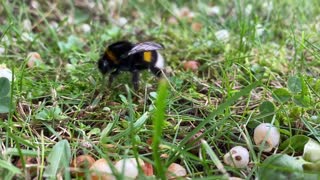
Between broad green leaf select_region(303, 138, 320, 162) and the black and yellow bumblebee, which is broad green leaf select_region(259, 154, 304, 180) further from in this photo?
the black and yellow bumblebee

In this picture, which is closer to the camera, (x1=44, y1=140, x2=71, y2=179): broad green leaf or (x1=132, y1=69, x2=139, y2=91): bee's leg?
(x1=44, y1=140, x2=71, y2=179): broad green leaf

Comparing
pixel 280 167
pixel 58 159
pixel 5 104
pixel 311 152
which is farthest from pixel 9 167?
pixel 311 152

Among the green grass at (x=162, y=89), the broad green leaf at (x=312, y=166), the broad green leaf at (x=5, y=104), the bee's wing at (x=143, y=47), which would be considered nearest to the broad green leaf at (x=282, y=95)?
the green grass at (x=162, y=89)

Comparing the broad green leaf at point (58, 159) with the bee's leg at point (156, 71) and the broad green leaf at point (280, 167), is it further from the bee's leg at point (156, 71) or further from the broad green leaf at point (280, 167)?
the bee's leg at point (156, 71)

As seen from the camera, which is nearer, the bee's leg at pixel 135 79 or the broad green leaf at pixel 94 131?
the broad green leaf at pixel 94 131

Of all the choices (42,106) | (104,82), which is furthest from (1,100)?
(104,82)

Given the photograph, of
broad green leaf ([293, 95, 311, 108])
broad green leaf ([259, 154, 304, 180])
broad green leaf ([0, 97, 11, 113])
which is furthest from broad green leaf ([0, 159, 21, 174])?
broad green leaf ([293, 95, 311, 108])

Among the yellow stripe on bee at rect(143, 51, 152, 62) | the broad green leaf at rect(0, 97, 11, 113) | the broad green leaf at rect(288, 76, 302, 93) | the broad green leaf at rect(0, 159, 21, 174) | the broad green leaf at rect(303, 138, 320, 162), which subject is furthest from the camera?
the yellow stripe on bee at rect(143, 51, 152, 62)

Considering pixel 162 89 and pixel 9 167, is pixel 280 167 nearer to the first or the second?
pixel 162 89
